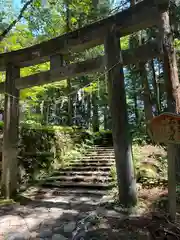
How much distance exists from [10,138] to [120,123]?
2.64 meters

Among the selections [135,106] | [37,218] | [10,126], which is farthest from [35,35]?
[135,106]

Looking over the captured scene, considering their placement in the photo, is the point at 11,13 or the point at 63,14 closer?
the point at 11,13

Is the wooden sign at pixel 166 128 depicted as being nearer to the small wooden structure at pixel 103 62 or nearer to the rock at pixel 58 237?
the small wooden structure at pixel 103 62

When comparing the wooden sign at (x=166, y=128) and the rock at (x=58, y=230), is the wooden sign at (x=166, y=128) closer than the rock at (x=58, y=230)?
Yes

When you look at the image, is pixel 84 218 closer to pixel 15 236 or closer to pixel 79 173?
pixel 15 236

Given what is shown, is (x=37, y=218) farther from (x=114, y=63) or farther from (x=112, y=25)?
(x=112, y=25)

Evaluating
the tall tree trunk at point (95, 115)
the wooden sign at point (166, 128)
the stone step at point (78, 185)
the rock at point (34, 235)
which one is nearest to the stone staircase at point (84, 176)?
the stone step at point (78, 185)

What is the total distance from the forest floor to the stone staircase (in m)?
0.58

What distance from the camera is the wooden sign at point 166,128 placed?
2.70 metres

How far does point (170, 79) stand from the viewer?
365 cm

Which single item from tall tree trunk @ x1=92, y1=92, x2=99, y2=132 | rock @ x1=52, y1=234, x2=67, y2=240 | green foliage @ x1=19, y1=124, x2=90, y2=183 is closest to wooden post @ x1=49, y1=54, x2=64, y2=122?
green foliage @ x1=19, y1=124, x2=90, y2=183

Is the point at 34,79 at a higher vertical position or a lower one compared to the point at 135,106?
lower

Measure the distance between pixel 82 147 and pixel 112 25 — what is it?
6.10 meters

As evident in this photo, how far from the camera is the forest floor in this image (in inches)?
106
